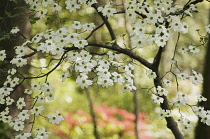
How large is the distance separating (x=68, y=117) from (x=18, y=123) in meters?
2.97

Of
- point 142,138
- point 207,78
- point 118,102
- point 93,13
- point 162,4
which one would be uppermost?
point 162,4

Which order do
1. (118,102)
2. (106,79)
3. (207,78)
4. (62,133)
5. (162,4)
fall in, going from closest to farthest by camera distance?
(106,79)
(162,4)
(207,78)
(62,133)
(118,102)

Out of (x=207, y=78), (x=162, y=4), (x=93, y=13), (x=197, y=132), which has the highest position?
(x=162, y=4)

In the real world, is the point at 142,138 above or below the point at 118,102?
below

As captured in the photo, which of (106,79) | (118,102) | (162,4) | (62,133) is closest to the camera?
(106,79)

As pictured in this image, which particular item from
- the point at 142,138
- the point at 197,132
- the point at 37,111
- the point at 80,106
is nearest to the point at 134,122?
the point at 142,138

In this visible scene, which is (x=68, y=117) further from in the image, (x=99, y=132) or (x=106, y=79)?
(x=106, y=79)

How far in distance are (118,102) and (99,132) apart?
578mm

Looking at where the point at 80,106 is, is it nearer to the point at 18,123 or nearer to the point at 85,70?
the point at 18,123

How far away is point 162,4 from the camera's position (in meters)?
2.17

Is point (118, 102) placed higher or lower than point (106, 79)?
lower

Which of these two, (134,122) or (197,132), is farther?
(134,122)

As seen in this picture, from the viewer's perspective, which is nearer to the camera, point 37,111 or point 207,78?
point 37,111

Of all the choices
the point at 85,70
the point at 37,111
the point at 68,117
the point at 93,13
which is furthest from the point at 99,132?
the point at 85,70
